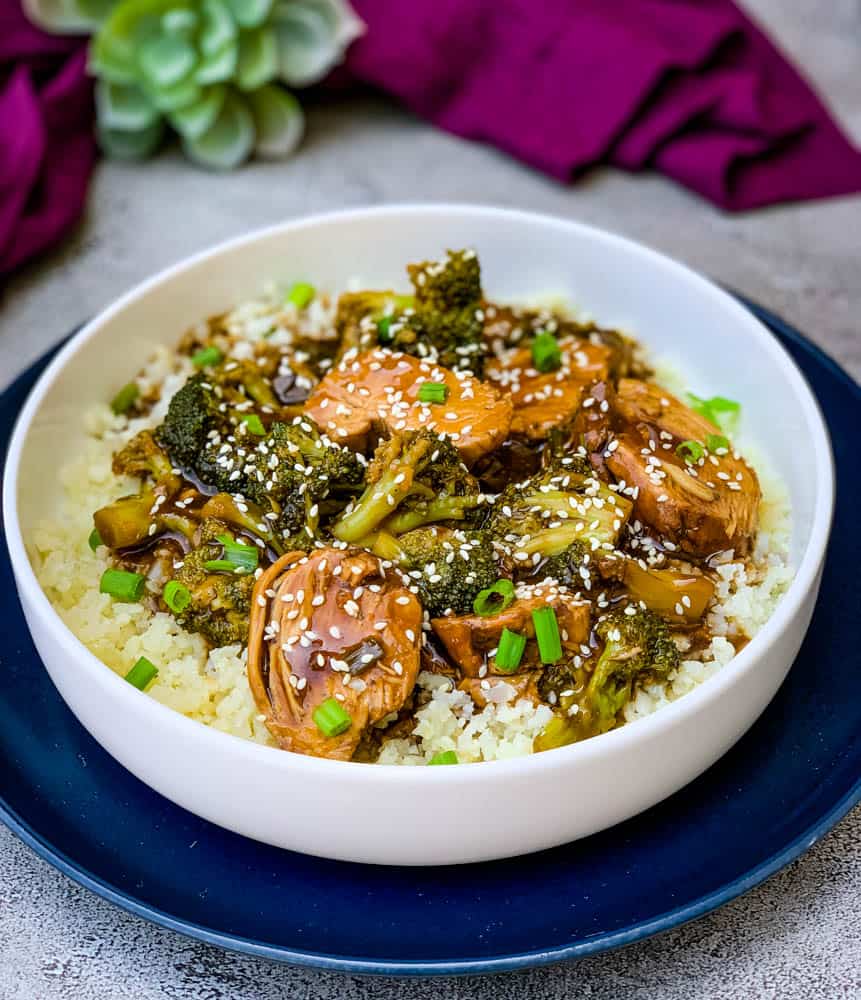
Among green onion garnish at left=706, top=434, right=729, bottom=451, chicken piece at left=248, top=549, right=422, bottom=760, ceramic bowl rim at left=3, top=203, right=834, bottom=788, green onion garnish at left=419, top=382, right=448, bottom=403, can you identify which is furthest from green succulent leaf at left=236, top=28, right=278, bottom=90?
chicken piece at left=248, top=549, right=422, bottom=760

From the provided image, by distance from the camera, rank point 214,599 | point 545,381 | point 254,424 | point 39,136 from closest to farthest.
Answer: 1. point 214,599
2. point 254,424
3. point 545,381
4. point 39,136

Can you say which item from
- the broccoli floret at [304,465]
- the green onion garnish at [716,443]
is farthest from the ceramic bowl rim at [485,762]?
the broccoli floret at [304,465]

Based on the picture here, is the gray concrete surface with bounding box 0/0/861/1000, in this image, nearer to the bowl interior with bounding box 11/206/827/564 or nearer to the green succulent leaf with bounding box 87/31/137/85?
the green succulent leaf with bounding box 87/31/137/85

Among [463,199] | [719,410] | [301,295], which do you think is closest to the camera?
[719,410]

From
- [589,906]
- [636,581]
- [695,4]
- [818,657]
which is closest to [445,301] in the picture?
[636,581]

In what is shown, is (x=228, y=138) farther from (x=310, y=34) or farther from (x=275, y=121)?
(x=310, y=34)

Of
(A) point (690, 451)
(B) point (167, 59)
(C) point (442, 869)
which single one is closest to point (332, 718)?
(C) point (442, 869)

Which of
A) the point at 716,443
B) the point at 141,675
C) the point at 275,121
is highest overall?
the point at 716,443
